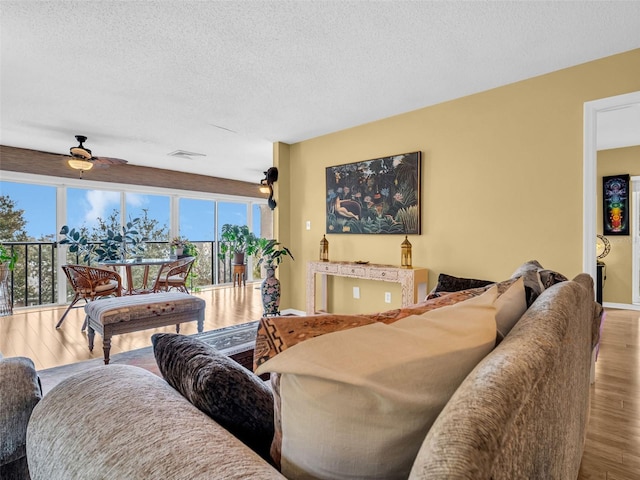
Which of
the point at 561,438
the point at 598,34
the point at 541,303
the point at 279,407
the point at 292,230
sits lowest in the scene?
the point at 561,438

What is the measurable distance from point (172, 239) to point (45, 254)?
195 cm

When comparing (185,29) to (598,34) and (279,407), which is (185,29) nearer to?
(279,407)

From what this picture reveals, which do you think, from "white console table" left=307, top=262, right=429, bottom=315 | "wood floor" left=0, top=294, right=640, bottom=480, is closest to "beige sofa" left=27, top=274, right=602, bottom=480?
"wood floor" left=0, top=294, right=640, bottom=480

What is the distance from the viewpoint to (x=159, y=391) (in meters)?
0.82

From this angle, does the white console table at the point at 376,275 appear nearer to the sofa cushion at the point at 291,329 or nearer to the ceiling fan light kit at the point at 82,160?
the sofa cushion at the point at 291,329

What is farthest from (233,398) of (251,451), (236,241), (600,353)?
(236,241)

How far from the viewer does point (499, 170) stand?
9.71 ft

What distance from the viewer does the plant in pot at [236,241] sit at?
7172 millimetres

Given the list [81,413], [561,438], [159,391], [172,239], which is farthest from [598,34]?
[172,239]

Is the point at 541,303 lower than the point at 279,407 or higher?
higher

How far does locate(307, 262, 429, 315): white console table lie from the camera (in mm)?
3236

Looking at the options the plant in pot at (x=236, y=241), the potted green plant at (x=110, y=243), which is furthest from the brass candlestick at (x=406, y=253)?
the potted green plant at (x=110, y=243)

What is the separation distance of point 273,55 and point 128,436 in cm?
247

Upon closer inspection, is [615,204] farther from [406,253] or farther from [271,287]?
[271,287]
